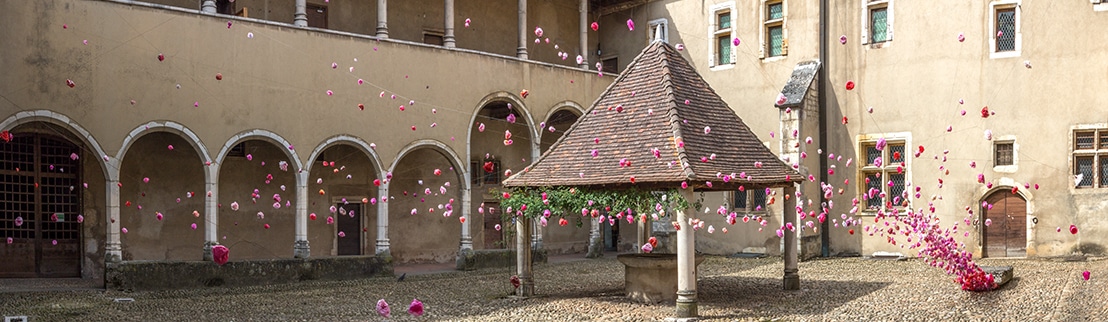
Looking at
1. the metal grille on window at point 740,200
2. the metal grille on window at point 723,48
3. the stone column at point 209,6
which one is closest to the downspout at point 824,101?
the metal grille on window at point 740,200

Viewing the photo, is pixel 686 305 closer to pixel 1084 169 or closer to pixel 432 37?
pixel 1084 169

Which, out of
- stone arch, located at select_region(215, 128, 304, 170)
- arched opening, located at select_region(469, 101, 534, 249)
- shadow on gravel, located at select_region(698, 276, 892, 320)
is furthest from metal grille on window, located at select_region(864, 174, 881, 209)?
stone arch, located at select_region(215, 128, 304, 170)

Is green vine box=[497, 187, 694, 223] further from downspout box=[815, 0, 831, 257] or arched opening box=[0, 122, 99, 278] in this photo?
downspout box=[815, 0, 831, 257]

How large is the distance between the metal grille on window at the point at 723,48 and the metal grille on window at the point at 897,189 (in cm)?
429

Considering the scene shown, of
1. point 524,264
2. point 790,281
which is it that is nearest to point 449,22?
point 524,264

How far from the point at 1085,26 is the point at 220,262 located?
14594 millimetres

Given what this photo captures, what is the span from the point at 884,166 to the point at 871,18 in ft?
9.47

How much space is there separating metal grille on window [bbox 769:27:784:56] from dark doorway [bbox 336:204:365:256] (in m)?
9.00

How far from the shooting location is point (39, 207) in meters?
16.4

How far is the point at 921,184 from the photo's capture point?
1917 cm

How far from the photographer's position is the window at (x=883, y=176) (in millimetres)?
19578

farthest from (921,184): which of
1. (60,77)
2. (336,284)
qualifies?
(60,77)

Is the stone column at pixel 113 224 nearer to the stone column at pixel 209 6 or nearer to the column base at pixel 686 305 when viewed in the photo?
the stone column at pixel 209 6

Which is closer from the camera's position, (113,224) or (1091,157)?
(113,224)
